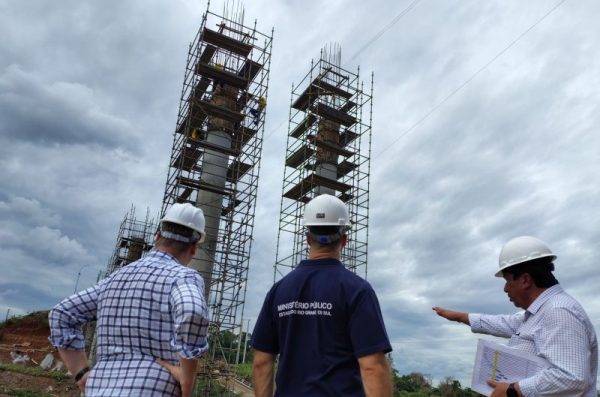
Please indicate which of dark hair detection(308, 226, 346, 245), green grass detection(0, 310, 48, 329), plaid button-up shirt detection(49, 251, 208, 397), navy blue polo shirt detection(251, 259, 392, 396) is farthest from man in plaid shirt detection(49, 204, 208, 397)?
green grass detection(0, 310, 48, 329)

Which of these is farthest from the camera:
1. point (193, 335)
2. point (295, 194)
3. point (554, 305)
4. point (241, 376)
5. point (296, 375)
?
point (241, 376)

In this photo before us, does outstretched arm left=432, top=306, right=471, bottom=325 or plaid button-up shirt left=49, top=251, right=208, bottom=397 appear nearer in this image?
plaid button-up shirt left=49, top=251, right=208, bottom=397

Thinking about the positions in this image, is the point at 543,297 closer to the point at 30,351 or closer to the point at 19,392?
the point at 19,392

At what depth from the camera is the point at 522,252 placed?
3367mm

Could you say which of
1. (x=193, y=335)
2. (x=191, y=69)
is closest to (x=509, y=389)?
(x=193, y=335)

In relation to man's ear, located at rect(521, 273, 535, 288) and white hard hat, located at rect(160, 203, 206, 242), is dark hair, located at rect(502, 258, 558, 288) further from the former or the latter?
white hard hat, located at rect(160, 203, 206, 242)

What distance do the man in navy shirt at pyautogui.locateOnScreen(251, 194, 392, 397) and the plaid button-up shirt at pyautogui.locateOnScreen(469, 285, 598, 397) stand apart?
35.6 inches

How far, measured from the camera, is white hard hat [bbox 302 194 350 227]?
10.0 ft

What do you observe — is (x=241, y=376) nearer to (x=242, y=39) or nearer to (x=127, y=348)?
(x=242, y=39)

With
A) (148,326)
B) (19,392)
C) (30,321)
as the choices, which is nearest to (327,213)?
(148,326)

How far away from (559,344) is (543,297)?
1.18 feet

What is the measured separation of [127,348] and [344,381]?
1.08m

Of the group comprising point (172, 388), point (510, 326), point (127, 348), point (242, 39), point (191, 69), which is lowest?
point (172, 388)

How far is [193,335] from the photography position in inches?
101
